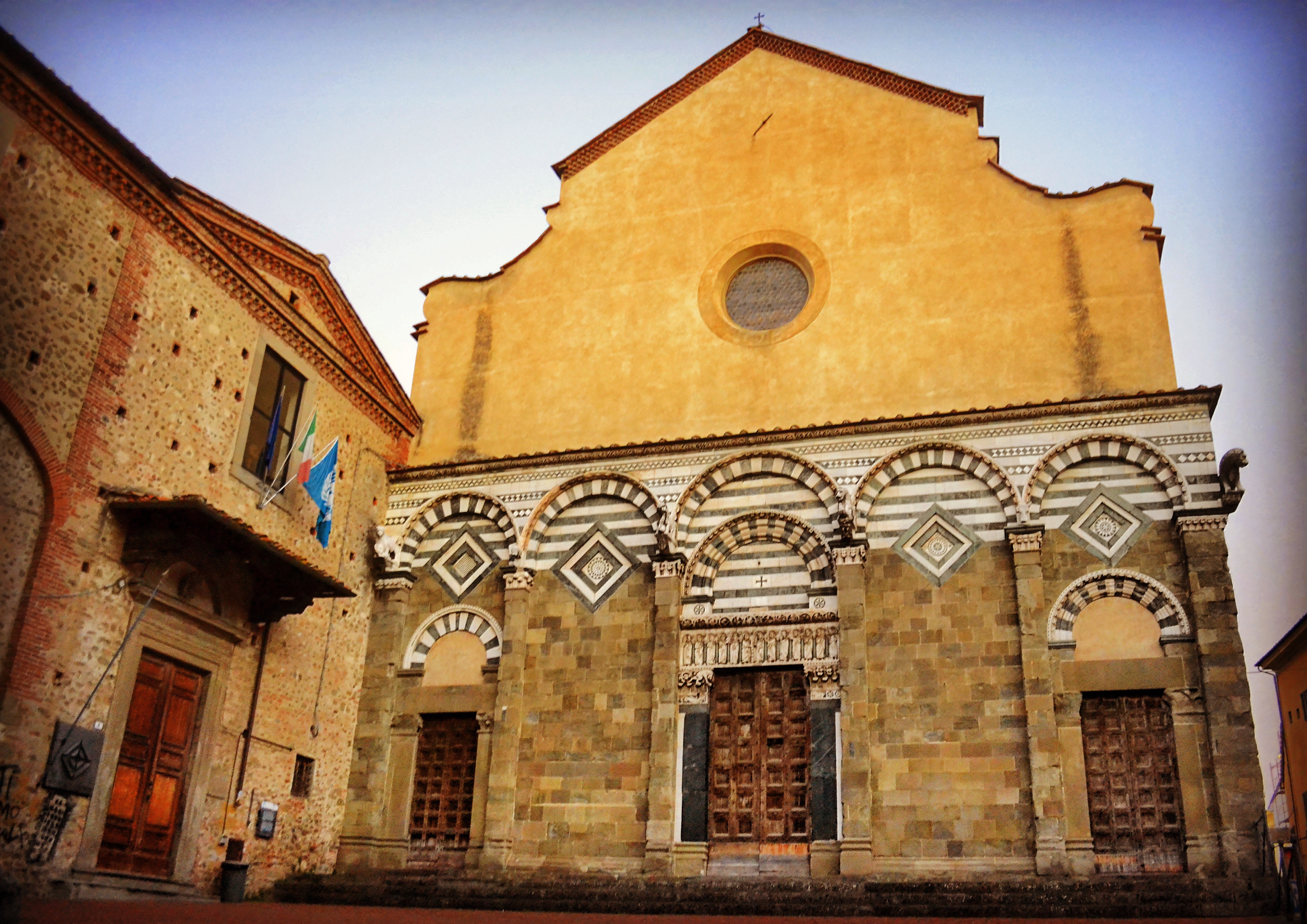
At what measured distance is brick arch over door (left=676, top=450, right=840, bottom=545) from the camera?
→ 52.1 ft

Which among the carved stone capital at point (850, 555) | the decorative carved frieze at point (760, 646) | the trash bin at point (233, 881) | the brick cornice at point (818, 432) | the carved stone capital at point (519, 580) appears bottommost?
the trash bin at point (233, 881)

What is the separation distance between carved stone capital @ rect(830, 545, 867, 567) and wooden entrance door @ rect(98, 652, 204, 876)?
787 centimetres

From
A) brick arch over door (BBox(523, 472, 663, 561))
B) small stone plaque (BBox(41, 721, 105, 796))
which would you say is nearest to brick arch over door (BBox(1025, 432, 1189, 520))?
brick arch over door (BBox(523, 472, 663, 561))

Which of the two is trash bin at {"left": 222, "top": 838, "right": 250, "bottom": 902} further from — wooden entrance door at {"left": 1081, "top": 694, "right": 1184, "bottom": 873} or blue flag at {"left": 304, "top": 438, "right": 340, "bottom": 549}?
wooden entrance door at {"left": 1081, "top": 694, "right": 1184, "bottom": 873}

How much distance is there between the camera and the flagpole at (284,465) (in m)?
15.0

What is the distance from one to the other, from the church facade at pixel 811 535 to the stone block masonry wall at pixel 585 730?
44mm

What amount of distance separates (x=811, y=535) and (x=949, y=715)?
9.61 feet

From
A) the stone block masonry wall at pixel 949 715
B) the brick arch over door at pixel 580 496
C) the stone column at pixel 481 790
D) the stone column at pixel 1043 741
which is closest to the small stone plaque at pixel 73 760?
the stone column at pixel 481 790

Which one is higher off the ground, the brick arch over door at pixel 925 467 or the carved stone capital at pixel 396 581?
the brick arch over door at pixel 925 467

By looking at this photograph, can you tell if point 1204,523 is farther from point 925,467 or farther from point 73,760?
point 73,760

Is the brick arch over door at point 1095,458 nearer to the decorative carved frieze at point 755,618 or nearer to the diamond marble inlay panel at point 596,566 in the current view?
the decorative carved frieze at point 755,618

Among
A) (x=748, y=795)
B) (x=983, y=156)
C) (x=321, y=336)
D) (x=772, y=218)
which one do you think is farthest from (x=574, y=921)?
(x=983, y=156)

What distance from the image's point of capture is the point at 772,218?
17891 mm

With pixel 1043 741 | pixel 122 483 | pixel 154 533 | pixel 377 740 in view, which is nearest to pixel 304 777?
pixel 377 740
